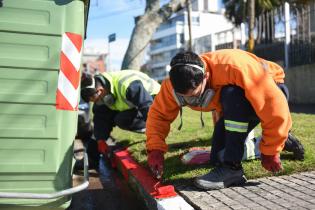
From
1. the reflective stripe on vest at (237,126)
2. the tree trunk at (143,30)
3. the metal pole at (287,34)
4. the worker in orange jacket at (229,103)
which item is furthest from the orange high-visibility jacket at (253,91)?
the metal pole at (287,34)

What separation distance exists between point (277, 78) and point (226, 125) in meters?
0.65

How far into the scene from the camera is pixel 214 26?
84750 mm

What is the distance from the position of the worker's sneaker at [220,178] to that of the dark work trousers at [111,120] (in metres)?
2.12

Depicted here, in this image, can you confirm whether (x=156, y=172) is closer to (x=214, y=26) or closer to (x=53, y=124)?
(x=53, y=124)

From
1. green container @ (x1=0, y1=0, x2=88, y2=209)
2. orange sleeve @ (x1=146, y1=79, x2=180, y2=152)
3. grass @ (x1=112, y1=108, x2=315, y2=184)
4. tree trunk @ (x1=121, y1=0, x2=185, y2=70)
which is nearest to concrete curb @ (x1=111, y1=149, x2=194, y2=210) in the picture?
grass @ (x1=112, y1=108, x2=315, y2=184)

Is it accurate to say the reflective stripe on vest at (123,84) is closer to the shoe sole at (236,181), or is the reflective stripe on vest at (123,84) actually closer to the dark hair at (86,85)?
the dark hair at (86,85)

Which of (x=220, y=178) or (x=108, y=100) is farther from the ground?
(x=108, y=100)

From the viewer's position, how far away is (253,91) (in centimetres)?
289

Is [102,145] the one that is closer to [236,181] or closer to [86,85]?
[86,85]

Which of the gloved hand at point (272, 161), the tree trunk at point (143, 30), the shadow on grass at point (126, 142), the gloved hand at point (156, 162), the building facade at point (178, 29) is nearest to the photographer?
the gloved hand at point (272, 161)

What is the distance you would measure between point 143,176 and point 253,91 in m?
1.41

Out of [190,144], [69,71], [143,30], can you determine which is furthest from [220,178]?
[143,30]

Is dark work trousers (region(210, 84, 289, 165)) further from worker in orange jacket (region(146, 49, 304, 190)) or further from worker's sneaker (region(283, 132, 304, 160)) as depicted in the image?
worker's sneaker (region(283, 132, 304, 160))

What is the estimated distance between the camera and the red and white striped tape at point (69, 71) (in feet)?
9.33
